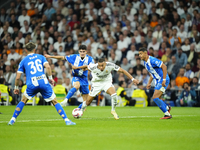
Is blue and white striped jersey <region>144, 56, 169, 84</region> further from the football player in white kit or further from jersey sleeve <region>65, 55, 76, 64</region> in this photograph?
jersey sleeve <region>65, 55, 76, 64</region>

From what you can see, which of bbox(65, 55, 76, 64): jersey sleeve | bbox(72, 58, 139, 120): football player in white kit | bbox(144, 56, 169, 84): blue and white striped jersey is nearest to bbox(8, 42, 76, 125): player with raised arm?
bbox(72, 58, 139, 120): football player in white kit

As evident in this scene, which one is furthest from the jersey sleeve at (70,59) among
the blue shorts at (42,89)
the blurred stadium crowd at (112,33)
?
the blurred stadium crowd at (112,33)

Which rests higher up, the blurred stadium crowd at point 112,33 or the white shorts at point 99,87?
the blurred stadium crowd at point 112,33

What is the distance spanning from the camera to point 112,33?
Answer: 21641mm

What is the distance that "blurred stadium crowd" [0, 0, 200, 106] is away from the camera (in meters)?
19.1

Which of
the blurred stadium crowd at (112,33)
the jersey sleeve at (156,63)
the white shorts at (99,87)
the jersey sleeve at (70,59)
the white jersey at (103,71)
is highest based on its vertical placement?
the blurred stadium crowd at (112,33)

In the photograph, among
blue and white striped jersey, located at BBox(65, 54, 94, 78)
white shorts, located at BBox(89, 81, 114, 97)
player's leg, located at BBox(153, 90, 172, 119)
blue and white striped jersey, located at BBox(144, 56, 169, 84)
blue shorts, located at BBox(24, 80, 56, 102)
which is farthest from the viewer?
blue and white striped jersey, located at BBox(65, 54, 94, 78)

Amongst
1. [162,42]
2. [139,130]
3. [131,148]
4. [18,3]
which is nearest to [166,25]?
[162,42]

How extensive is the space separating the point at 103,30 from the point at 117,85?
163 inches

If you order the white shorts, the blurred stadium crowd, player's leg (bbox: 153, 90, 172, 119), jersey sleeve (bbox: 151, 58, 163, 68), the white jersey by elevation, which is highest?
the blurred stadium crowd

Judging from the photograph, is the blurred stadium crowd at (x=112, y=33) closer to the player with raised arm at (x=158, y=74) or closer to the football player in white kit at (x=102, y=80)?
the player with raised arm at (x=158, y=74)

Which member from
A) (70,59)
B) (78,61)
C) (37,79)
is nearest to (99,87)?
(78,61)

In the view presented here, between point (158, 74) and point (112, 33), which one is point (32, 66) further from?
point (112, 33)

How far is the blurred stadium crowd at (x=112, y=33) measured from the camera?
1914 cm
